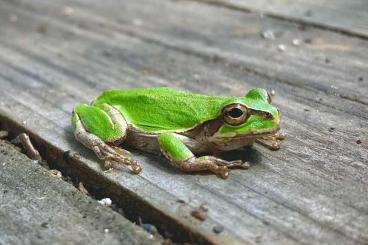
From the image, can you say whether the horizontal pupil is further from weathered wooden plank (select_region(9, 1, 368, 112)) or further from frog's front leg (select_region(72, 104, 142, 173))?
weathered wooden plank (select_region(9, 1, 368, 112))

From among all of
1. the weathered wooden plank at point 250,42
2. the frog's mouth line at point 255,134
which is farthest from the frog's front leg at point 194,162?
the weathered wooden plank at point 250,42

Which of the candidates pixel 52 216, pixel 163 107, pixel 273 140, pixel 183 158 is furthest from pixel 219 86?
pixel 52 216

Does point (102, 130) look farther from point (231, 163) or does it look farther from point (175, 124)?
point (231, 163)

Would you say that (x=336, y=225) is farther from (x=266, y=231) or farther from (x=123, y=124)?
(x=123, y=124)

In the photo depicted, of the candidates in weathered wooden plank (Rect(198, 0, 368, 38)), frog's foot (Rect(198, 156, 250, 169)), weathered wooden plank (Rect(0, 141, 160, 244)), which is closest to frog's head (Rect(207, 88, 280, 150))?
frog's foot (Rect(198, 156, 250, 169))

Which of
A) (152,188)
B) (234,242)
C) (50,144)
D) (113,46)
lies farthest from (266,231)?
(113,46)

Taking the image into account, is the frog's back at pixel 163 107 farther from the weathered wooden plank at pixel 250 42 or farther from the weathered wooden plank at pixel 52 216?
the weathered wooden plank at pixel 250 42
